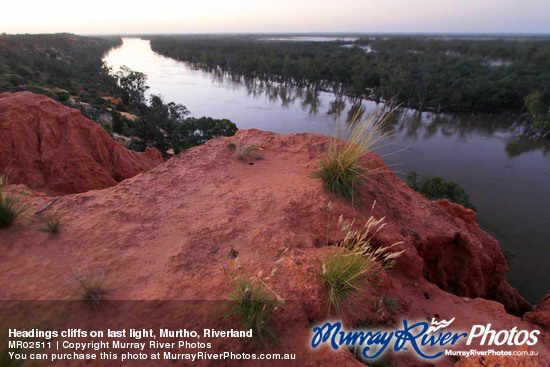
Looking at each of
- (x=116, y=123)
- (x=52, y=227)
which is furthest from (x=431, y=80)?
(x=52, y=227)

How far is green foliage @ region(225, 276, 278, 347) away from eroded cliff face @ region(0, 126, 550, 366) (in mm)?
120

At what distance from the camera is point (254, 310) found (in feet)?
6.64

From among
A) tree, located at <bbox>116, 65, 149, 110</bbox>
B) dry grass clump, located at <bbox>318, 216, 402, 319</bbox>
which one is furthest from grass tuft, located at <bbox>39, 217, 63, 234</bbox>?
tree, located at <bbox>116, 65, 149, 110</bbox>

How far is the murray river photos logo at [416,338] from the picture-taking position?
6.97 feet

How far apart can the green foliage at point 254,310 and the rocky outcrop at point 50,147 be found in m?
7.52

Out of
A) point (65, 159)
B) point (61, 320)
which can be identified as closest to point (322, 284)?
point (61, 320)

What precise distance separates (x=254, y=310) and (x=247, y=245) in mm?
951

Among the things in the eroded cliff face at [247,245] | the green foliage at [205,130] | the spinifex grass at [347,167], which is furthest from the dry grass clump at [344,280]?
the green foliage at [205,130]

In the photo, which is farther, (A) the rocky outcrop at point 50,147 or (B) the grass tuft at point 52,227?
(A) the rocky outcrop at point 50,147

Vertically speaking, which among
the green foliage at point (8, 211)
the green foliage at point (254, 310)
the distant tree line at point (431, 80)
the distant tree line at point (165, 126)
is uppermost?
the green foliage at point (8, 211)

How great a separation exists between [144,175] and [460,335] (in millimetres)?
4780

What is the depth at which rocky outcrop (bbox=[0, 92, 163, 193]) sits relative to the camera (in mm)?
6859

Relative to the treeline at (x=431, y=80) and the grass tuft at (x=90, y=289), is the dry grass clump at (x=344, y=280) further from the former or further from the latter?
the treeline at (x=431, y=80)

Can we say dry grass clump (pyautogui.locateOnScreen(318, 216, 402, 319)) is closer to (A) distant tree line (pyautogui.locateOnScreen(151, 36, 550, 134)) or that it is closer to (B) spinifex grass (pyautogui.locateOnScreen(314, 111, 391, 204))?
(B) spinifex grass (pyautogui.locateOnScreen(314, 111, 391, 204))
